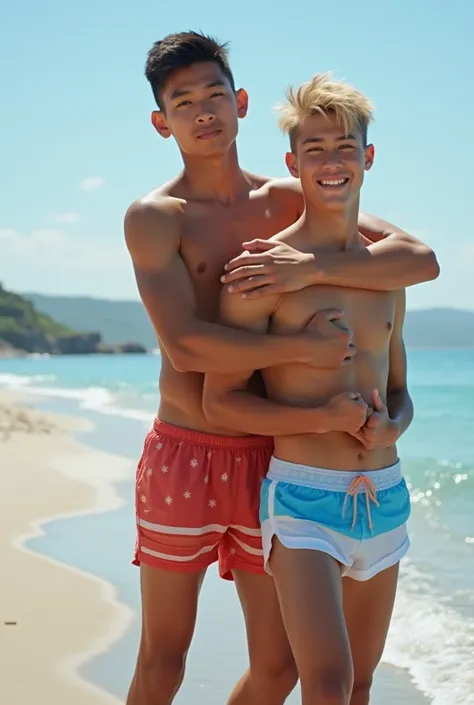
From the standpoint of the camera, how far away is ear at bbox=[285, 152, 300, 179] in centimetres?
329

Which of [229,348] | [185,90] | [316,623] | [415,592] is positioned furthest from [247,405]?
[415,592]

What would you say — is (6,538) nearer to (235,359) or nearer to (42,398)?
(235,359)

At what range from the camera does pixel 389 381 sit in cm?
343

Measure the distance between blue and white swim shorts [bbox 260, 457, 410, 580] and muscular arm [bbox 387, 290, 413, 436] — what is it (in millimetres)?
211

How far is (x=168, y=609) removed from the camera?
11.1ft

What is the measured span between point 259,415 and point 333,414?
0.21m

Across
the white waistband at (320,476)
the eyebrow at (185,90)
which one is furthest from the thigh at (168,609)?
the eyebrow at (185,90)

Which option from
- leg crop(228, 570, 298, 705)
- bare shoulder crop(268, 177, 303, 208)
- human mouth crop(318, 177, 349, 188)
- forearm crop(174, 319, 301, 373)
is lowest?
leg crop(228, 570, 298, 705)

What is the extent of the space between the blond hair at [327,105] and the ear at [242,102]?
0.85 feet

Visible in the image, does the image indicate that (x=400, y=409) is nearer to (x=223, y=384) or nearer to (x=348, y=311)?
(x=348, y=311)

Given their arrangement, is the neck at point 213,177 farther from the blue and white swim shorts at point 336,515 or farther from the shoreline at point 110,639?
the shoreline at point 110,639

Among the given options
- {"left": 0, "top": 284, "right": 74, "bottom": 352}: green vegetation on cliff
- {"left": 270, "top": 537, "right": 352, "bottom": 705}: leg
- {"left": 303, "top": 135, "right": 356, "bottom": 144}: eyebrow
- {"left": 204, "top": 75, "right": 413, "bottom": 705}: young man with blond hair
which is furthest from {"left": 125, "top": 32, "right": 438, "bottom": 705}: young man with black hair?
{"left": 0, "top": 284, "right": 74, "bottom": 352}: green vegetation on cliff

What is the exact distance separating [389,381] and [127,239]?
92 centimetres

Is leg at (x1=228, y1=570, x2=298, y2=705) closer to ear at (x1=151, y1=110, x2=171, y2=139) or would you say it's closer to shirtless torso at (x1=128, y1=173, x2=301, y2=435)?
shirtless torso at (x1=128, y1=173, x2=301, y2=435)
